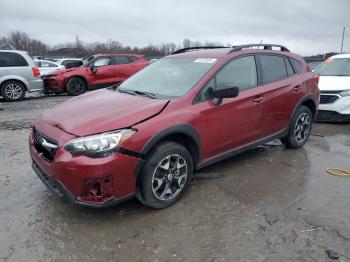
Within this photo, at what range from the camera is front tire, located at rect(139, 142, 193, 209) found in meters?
3.42

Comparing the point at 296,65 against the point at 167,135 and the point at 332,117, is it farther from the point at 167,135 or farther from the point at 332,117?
the point at 167,135

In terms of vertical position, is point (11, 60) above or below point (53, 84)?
above

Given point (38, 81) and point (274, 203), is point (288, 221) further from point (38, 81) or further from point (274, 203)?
point (38, 81)

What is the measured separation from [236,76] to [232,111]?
1.76ft

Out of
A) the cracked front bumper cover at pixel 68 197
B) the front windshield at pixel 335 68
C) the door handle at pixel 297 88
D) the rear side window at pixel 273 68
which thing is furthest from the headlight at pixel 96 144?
the front windshield at pixel 335 68

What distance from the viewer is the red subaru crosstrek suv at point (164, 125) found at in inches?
124

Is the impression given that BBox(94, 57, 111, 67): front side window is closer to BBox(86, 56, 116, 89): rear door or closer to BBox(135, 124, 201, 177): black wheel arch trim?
BBox(86, 56, 116, 89): rear door

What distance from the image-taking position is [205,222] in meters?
3.39

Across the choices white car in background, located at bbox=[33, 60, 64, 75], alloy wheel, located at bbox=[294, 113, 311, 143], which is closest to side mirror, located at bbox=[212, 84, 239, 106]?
alloy wheel, located at bbox=[294, 113, 311, 143]

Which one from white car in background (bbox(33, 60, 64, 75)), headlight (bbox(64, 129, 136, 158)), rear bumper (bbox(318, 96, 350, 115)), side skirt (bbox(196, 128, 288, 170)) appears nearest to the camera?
headlight (bbox(64, 129, 136, 158))

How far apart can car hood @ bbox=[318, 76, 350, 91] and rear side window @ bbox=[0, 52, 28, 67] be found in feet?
30.6

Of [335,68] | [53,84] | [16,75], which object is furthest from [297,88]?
[53,84]

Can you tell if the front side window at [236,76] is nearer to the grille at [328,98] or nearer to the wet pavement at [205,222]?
the wet pavement at [205,222]

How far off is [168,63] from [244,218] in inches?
95.1
